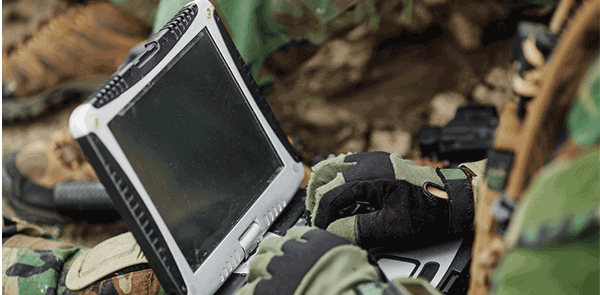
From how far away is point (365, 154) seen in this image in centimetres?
72

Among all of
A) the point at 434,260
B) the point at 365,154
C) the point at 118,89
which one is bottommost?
the point at 434,260

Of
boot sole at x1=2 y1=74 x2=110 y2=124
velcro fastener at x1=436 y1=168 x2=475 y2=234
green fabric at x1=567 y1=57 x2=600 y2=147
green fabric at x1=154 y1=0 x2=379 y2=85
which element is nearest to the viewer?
green fabric at x1=567 y1=57 x2=600 y2=147

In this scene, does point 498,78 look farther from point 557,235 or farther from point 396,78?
point 557,235

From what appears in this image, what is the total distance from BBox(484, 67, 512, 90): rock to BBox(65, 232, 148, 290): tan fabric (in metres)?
1.32

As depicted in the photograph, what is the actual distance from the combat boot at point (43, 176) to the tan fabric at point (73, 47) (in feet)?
1.26

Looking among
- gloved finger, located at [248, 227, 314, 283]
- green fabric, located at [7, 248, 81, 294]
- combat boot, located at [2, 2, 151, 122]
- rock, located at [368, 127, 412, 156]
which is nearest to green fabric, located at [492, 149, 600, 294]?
gloved finger, located at [248, 227, 314, 283]

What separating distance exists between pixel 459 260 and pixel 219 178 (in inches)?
14.9

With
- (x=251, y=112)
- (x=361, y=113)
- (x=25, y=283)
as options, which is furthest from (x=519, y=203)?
(x=361, y=113)

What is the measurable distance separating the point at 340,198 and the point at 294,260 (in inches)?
6.7

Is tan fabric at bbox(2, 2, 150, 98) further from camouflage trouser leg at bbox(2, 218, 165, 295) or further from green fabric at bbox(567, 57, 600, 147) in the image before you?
green fabric at bbox(567, 57, 600, 147)

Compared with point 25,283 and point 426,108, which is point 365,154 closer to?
point 25,283

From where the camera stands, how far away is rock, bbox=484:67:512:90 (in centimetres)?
155

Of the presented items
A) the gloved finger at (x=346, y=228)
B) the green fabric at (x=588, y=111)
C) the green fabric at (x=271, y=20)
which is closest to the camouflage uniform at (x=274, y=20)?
the green fabric at (x=271, y=20)

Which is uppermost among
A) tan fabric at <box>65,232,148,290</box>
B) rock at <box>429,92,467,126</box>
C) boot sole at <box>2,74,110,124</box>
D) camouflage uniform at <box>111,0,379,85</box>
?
camouflage uniform at <box>111,0,379,85</box>
